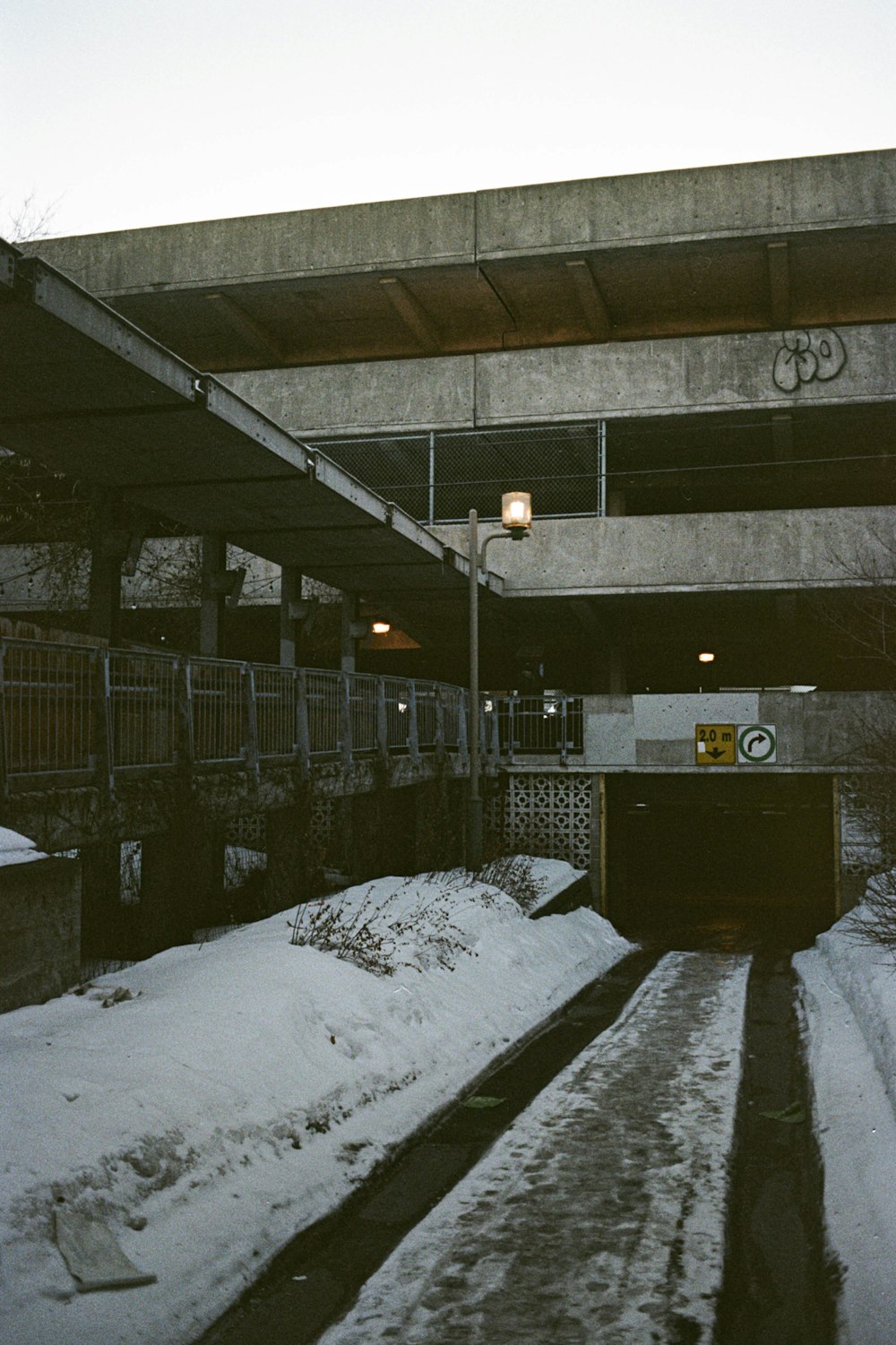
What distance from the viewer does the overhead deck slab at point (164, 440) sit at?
9602 mm

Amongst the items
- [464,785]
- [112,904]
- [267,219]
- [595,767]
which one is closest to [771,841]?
[595,767]

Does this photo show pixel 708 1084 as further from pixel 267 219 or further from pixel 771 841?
pixel 771 841

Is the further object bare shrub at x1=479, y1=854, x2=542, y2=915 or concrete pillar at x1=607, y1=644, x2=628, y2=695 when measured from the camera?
concrete pillar at x1=607, y1=644, x2=628, y2=695

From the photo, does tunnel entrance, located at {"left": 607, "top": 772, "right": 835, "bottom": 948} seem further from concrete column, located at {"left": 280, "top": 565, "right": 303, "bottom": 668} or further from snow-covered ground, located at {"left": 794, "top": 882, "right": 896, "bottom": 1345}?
concrete column, located at {"left": 280, "top": 565, "right": 303, "bottom": 668}

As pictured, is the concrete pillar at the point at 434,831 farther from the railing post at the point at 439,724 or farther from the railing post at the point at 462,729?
the railing post at the point at 462,729

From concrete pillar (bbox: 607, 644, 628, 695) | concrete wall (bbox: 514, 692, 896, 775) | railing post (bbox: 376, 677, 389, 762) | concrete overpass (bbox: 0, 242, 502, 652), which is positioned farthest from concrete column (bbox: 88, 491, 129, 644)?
concrete pillar (bbox: 607, 644, 628, 695)

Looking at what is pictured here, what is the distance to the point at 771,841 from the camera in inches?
1629

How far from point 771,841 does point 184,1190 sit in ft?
125

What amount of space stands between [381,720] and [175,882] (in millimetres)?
6351

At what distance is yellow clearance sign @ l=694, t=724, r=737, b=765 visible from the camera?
2483cm

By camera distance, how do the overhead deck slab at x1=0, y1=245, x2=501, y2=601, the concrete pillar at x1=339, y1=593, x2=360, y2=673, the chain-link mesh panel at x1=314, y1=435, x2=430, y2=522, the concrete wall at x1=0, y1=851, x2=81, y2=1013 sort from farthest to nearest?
the chain-link mesh panel at x1=314, y1=435, x2=430, y2=522
the concrete pillar at x1=339, y1=593, x2=360, y2=673
the overhead deck slab at x1=0, y1=245, x2=501, y2=601
the concrete wall at x1=0, y1=851, x2=81, y2=1013

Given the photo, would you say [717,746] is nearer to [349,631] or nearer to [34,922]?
[349,631]

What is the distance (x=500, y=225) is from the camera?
26.4 meters

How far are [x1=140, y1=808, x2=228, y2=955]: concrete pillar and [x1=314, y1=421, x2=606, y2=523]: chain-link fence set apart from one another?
17.4 metres
